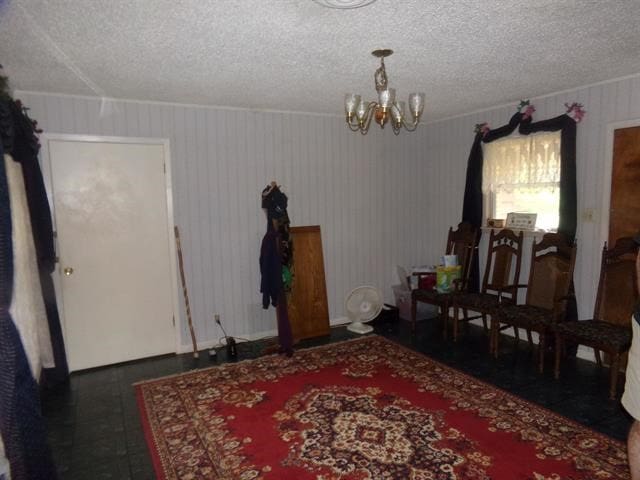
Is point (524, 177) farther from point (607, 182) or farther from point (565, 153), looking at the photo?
point (607, 182)

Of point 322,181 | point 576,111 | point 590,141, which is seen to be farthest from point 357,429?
point 576,111

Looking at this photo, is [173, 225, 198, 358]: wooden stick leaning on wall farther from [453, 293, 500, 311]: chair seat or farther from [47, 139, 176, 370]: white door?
[453, 293, 500, 311]: chair seat

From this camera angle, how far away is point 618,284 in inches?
138

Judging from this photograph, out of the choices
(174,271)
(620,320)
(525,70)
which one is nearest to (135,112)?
(174,271)

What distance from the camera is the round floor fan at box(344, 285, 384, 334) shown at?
452 cm

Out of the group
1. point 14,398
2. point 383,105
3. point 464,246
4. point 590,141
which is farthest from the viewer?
point 464,246

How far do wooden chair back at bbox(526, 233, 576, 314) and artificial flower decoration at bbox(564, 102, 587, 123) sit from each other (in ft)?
3.43

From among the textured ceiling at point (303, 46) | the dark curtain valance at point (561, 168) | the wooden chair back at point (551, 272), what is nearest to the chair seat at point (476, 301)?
the wooden chair back at point (551, 272)

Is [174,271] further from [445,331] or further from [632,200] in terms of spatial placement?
[632,200]

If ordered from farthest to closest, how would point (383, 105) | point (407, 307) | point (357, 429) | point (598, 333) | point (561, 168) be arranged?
point (407, 307), point (561, 168), point (598, 333), point (357, 429), point (383, 105)

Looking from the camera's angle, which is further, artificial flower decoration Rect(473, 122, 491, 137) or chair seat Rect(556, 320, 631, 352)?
artificial flower decoration Rect(473, 122, 491, 137)

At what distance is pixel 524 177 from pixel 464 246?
954 mm

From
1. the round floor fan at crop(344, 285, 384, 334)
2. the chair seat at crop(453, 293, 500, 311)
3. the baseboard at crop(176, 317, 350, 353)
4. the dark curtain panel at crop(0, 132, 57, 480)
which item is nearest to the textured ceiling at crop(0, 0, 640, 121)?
the dark curtain panel at crop(0, 132, 57, 480)

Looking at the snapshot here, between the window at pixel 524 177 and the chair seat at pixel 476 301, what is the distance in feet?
2.92
